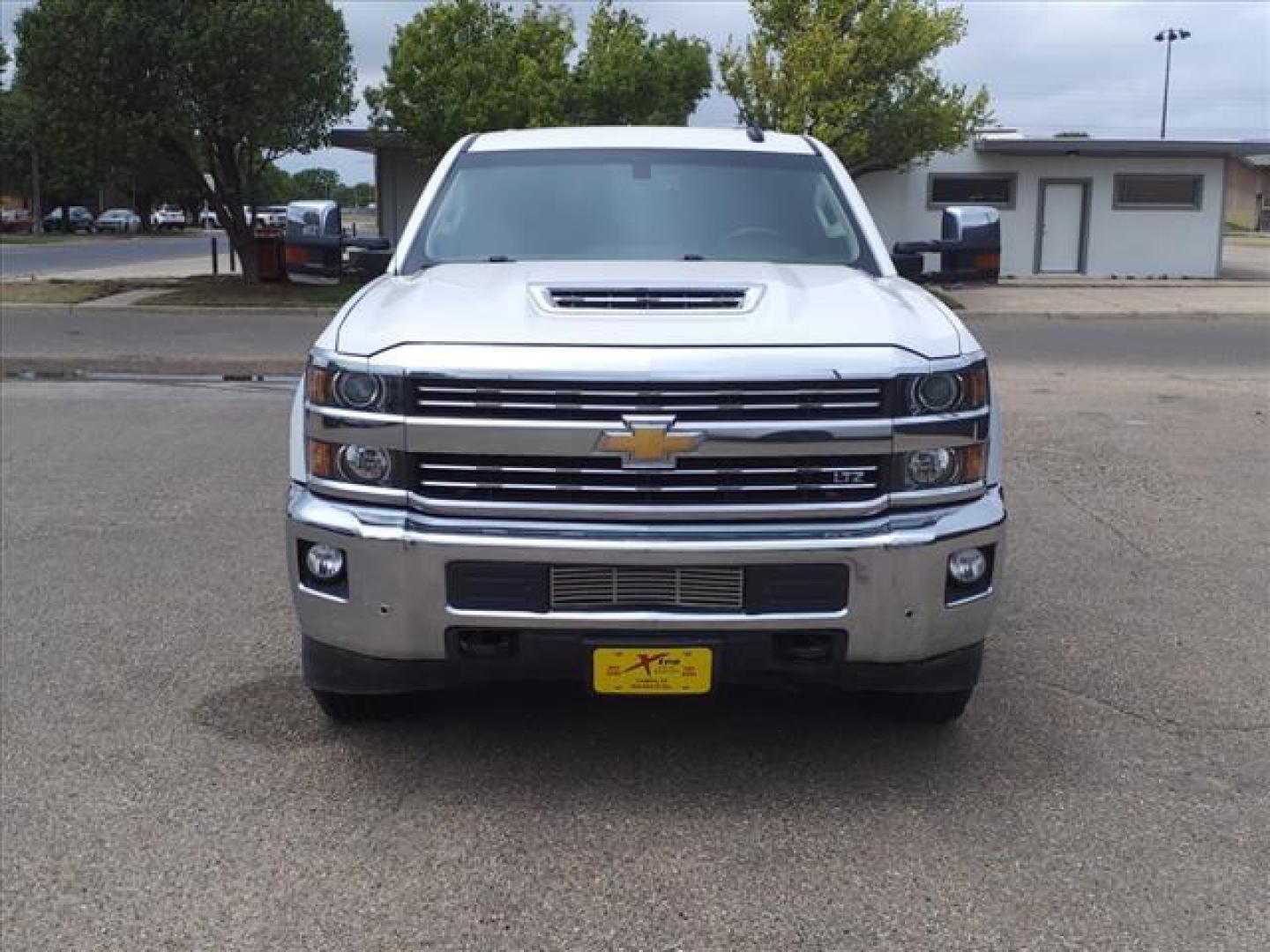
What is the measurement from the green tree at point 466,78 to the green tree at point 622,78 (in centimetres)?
64

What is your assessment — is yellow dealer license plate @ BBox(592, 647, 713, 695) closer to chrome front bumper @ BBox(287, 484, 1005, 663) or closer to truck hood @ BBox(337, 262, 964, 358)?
chrome front bumper @ BBox(287, 484, 1005, 663)

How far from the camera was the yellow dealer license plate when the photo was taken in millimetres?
3533

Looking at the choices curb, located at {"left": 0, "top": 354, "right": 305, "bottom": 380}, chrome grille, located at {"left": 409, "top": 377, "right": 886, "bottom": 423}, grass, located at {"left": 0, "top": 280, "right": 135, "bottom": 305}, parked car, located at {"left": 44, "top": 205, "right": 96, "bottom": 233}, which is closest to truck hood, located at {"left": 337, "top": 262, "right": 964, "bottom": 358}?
chrome grille, located at {"left": 409, "top": 377, "right": 886, "bottom": 423}

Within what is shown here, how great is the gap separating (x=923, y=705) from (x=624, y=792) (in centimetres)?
105

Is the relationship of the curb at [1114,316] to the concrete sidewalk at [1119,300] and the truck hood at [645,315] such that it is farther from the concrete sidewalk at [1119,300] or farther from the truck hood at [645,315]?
the truck hood at [645,315]

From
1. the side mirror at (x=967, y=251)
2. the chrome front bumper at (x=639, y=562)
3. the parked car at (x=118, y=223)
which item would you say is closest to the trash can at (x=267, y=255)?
the side mirror at (x=967, y=251)

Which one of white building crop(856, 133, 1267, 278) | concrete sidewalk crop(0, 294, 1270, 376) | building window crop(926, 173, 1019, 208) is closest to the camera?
concrete sidewalk crop(0, 294, 1270, 376)

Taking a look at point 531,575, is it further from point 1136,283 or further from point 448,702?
point 1136,283

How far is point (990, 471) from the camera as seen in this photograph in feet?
12.4

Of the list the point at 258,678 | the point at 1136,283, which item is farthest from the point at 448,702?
the point at 1136,283

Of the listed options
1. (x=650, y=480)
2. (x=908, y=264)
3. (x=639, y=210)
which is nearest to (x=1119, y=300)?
(x=908, y=264)

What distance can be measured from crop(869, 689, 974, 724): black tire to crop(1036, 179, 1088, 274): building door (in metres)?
26.6

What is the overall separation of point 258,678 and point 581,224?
2091 millimetres

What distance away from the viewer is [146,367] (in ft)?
44.5
